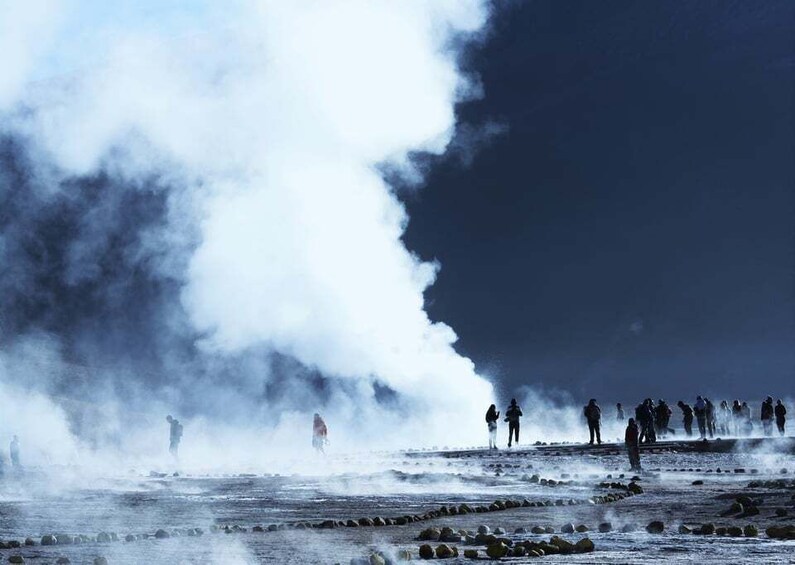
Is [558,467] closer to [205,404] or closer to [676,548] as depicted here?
[676,548]

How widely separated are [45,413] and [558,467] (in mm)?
63661

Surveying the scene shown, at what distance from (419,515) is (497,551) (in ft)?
18.7

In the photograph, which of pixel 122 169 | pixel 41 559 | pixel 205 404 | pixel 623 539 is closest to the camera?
pixel 41 559

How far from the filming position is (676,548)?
1280 centimetres

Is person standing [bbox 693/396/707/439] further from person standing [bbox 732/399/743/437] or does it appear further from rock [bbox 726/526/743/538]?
rock [bbox 726/526/743/538]

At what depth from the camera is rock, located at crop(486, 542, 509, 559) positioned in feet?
39.8

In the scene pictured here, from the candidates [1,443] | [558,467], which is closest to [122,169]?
[1,443]

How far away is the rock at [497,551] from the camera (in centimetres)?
1213

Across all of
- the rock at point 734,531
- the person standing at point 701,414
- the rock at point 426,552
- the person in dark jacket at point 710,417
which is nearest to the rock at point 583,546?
the rock at point 426,552

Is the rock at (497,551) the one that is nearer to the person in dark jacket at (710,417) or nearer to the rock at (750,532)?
the rock at (750,532)

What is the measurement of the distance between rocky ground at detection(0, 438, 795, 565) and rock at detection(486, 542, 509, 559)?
0.02m

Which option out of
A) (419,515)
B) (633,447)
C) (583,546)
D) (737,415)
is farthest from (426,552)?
(737,415)

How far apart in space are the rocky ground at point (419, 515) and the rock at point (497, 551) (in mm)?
19

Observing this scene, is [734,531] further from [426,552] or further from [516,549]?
[426,552]
